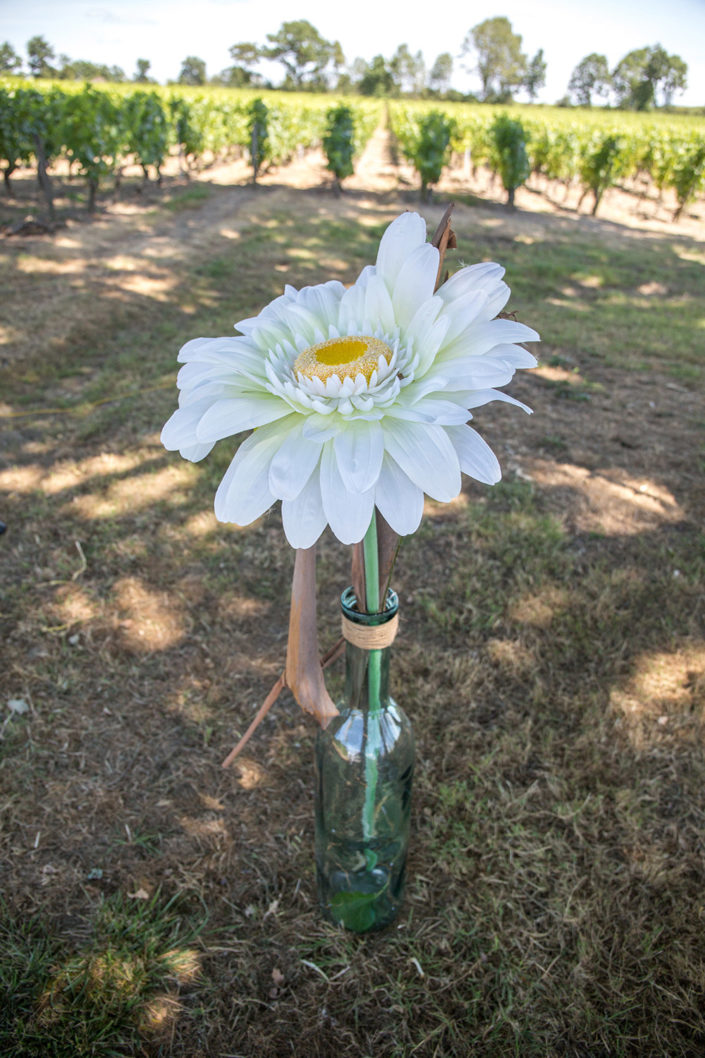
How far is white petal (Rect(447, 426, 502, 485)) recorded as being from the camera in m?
0.71

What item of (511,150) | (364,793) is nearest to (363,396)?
(364,793)

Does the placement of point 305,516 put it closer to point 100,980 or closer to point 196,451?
point 196,451

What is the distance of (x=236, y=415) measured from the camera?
69 cm

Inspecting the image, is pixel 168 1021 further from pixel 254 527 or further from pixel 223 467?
pixel 223 467

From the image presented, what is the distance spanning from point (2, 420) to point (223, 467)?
68.0 inches

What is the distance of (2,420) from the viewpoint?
405 cm

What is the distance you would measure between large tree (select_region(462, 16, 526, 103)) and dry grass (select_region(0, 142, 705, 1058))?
105 metres

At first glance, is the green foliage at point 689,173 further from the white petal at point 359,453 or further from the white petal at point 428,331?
A: the white petal at point 359,453

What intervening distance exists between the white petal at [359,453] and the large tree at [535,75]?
11362cm

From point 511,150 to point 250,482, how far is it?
1465 centimetres

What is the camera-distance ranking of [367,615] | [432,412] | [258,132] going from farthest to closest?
1. [258,132]
2. [367,615]
3. [432,412]

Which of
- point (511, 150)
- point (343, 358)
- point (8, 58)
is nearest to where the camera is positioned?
point (343, 358)

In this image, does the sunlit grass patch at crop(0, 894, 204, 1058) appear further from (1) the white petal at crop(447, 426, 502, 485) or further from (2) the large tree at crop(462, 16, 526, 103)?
(2) the large tree at crop(462, 16, 526, 103)

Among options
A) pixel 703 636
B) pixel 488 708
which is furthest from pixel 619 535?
pixel 488 708
